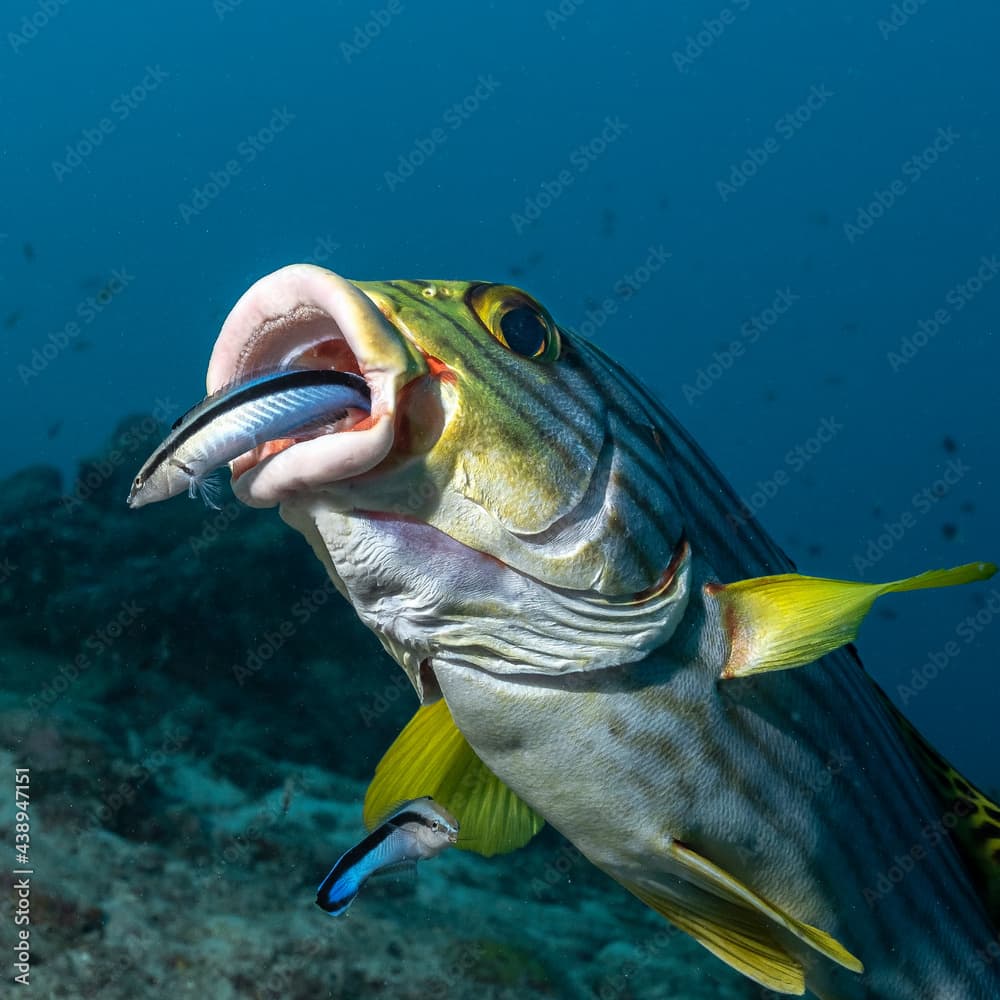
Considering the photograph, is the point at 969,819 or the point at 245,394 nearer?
the point at 245,394

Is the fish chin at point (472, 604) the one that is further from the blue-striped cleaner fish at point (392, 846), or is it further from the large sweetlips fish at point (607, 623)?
the blue-striped cleaner fish at point (392, 846)

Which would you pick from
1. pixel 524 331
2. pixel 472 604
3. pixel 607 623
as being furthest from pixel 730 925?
pixel 524 331

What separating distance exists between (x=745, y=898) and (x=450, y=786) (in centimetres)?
99

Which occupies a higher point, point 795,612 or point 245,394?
point 795,612

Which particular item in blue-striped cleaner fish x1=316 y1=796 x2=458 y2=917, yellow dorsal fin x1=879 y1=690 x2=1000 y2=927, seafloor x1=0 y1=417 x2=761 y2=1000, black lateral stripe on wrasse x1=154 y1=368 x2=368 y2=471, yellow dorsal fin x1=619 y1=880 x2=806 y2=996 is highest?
yellow dorsal fin x1=879 y1=690 x2=1000 y2=927

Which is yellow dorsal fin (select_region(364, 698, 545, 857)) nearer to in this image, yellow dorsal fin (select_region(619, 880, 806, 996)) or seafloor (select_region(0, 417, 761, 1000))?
yellow dorsal fin (select_region(619, 880, 806, 996))

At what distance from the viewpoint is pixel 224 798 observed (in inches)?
253

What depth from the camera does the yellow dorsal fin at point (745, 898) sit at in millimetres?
1926

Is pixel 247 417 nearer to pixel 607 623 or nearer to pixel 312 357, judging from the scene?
pixel 312 357

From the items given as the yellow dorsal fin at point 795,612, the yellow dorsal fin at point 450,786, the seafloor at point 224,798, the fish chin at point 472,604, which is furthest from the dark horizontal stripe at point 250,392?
the seafloor at point 224,798

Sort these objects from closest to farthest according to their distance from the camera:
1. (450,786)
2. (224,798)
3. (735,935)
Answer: (735,935), (450,786), (224,798)

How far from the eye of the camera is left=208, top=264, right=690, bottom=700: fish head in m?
1.59

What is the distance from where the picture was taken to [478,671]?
188 cm

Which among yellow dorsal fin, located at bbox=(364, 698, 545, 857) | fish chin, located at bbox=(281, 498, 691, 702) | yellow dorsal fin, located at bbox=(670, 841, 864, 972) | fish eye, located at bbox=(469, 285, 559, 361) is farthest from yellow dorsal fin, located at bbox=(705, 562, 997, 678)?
yellow dorsal fin, located at bbox=(364, 698, 545, 857)
